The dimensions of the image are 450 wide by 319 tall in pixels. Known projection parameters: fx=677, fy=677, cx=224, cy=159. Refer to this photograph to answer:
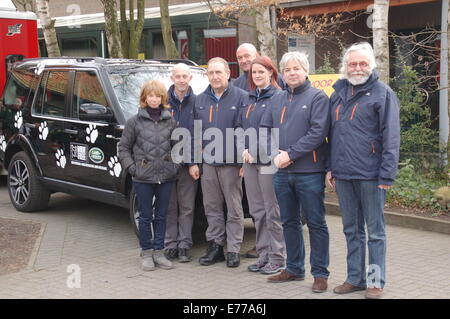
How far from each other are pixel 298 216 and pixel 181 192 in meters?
1.41

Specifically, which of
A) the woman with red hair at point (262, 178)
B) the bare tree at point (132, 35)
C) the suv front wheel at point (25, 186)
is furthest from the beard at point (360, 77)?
the bare tree at point (132, 35)

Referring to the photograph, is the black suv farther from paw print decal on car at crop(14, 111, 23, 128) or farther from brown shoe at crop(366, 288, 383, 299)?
brown shoe at crop(366, 288, 383, 299)

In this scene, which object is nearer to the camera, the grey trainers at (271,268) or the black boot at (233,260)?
the grey trainers at (271,268)

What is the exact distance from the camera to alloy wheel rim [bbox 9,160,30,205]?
900 cm

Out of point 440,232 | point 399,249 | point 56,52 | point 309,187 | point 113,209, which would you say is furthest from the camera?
point 56,52

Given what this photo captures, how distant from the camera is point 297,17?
48.1ft

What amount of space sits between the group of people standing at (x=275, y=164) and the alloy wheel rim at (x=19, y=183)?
3.06m

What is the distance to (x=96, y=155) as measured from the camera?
7625mm

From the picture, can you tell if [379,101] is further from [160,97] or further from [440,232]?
[440,232]

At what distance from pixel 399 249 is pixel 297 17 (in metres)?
8.67

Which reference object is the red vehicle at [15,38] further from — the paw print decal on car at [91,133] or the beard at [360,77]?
the beard at [360,77]

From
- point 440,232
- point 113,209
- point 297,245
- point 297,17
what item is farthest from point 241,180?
point 297,17

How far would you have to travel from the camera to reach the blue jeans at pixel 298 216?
216 inches

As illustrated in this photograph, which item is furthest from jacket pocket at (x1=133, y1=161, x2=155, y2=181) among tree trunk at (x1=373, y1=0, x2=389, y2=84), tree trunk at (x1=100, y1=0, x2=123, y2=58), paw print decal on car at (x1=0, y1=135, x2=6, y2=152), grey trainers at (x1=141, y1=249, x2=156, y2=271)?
tree trunk at (x1=100, y1=0, x2=123, y2=58)
